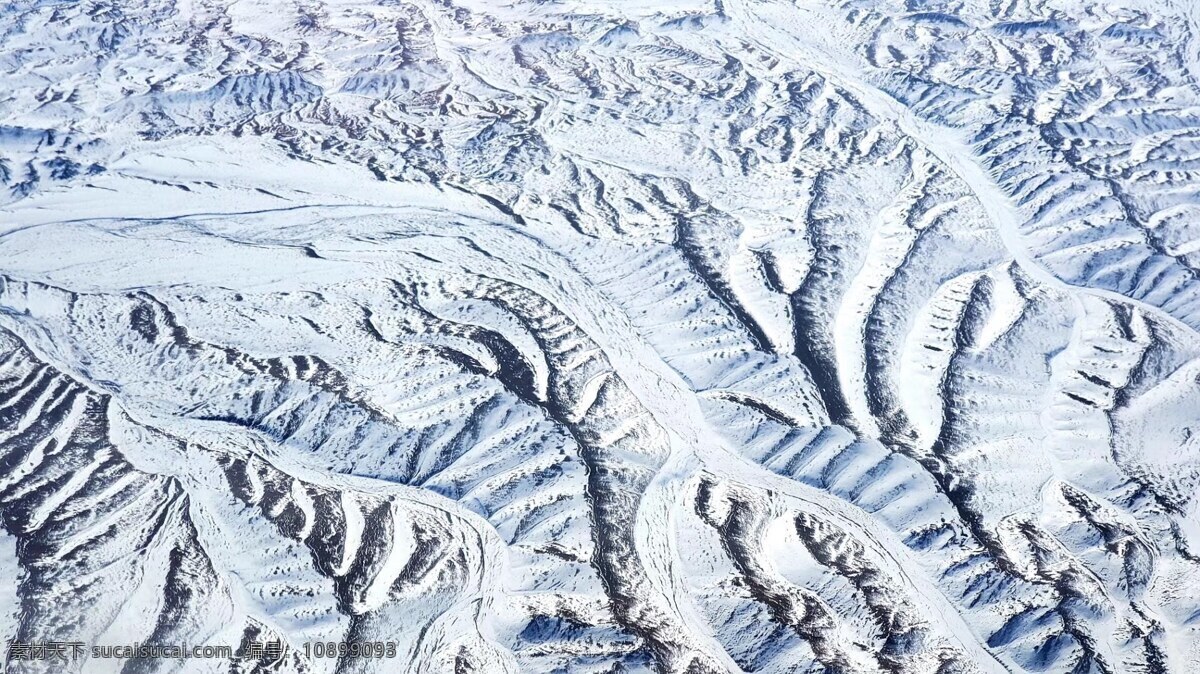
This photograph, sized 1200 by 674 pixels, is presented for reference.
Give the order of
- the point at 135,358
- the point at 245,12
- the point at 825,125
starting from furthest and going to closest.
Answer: the point at 245,12 < the point at 825,125 < the point at 135,358

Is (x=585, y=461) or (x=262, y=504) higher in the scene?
(x=585, y=461)

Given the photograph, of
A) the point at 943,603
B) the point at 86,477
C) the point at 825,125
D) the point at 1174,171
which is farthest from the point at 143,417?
the point at 1174,171

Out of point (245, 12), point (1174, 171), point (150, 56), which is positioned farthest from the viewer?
point (245, 12)

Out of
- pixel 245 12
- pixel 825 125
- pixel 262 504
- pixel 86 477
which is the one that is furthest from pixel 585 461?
pixel 245 12

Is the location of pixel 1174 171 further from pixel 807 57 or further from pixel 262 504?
pixel 262 504

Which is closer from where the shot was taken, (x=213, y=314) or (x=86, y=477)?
(x=86, y=477)

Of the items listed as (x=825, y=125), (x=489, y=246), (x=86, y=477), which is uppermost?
(x=825, y=125)
